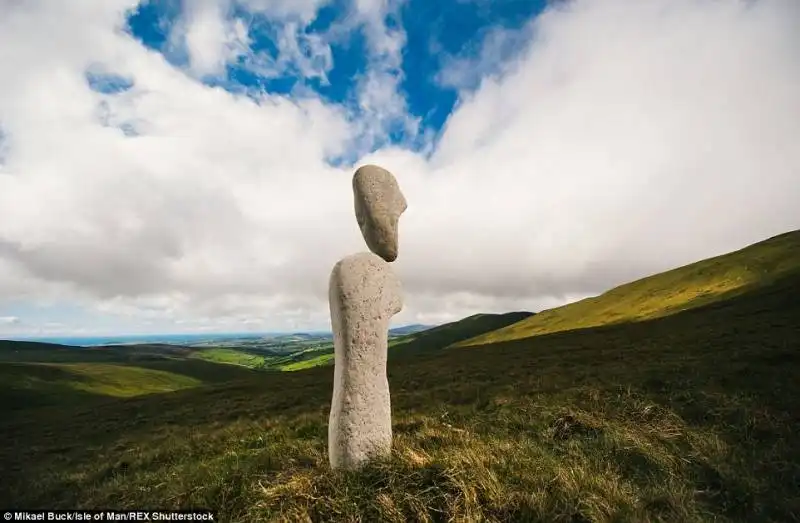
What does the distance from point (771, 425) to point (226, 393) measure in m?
36.5

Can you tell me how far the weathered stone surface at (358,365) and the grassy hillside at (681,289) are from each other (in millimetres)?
69485

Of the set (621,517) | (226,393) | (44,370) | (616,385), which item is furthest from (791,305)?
(44,370)

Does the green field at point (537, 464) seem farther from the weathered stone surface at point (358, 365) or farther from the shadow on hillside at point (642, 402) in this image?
the weathered stone surface at point (358, 365)

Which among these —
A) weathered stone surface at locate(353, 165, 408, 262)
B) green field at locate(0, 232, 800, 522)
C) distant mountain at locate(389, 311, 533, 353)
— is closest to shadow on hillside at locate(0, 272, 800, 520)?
green field at locate(0, 232, 800, 522)

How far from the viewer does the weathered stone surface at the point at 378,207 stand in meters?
7.27

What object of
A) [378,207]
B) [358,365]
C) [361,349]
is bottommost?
[358,365]

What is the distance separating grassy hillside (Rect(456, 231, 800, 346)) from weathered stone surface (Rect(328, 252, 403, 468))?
69.5 m

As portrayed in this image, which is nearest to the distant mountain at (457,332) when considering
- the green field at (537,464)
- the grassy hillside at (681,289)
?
the grassy hillside at (681,289)

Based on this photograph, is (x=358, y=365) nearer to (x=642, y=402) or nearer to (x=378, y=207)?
(x=378, y=207)

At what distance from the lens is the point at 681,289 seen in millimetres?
81938

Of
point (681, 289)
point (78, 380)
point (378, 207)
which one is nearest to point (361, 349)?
point (378, 207)

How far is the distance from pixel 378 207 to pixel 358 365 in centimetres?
252

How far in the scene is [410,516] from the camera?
17.0 feet

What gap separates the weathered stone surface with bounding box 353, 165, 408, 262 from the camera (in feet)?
23.8
